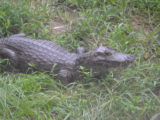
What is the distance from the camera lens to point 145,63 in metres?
5.12

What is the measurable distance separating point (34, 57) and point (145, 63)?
1.59 meters

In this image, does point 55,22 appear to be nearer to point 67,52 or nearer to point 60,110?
point 67,52

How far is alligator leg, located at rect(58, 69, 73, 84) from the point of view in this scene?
4895 mm

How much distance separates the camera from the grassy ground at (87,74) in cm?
412

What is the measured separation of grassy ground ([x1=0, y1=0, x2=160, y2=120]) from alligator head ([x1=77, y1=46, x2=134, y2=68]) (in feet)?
0.56

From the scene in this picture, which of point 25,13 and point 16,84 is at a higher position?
point 25,13

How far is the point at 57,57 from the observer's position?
5.12 meters

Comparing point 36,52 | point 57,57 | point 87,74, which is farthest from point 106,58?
point 36,52

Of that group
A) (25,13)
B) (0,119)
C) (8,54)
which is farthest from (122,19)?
(0,119)

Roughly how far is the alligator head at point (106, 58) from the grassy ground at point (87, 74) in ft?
0.56

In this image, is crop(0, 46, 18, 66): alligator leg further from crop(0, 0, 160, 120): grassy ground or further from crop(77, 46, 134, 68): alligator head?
crop(77, 46, 134, 68): alligator head

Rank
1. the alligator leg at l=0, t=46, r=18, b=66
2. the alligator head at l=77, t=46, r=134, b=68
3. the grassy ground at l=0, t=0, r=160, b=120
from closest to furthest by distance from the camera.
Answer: the grassy ground at l=0, t=0, r=160, b=120, the alligator head at l=77, t=46, r=134, b=68, the alligator leg at l=0, t=46, r=18, b=66

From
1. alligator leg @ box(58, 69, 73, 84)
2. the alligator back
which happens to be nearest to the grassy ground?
alligator leg @ box(58, 69, 73, 84)

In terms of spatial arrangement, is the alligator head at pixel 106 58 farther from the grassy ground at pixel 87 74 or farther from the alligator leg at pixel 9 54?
the alligator leg at pixel 9 54
